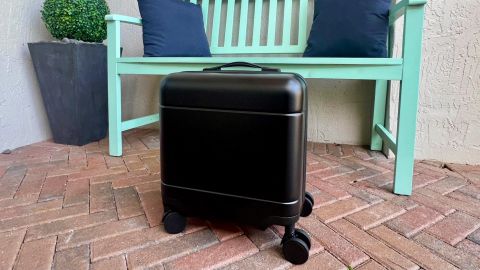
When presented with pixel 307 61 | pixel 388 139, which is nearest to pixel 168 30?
pixel 307 61

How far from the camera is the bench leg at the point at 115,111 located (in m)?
1.45

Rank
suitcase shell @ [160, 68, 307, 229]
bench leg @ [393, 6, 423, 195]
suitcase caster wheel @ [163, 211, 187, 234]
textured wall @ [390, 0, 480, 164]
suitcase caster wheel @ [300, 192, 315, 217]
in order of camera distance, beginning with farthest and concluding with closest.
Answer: textured wall @ [390, 0, 480, 164] → bench leg @ [393, 6, 423, 195] → suitcase caster wheel @ [300, 192, 315, 217] → suitcase caster wheel @ [163, 211, 187, 234] → suitcase shell @ [160, 68, 307, 229]

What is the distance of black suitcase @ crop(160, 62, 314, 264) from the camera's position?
676 millimetres

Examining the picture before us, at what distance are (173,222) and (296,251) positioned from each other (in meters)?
0.32

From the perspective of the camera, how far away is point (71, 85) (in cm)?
164

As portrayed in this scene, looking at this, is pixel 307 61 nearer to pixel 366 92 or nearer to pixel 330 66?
pixel 330 66

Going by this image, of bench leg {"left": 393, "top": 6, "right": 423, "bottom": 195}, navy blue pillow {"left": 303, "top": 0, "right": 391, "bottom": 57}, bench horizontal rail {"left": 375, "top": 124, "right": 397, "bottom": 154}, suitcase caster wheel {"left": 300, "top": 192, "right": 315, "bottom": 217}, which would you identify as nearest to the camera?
suitcase caster wheel {"left": 300, "top": 192, "right": 315, "bottom": 217}

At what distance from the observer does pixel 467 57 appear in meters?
1.41

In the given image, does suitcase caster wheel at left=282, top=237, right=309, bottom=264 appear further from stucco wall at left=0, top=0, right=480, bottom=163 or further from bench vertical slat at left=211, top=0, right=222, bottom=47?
bench vertical slat at left=211, top=0, right=222, bottom=47

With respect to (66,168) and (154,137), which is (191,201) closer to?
(66,168)

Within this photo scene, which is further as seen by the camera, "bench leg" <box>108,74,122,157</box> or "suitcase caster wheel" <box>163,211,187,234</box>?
"bench leg" <box>108,74,122,157</box>

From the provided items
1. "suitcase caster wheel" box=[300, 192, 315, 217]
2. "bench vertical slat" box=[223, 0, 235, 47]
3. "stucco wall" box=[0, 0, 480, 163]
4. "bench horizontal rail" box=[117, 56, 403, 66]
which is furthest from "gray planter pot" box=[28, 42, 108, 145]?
"suitcase caster wheel" box=[300, 192, 315, 217]

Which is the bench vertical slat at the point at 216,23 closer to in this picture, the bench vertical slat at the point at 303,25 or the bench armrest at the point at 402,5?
the bench vertical slat at the point at 303,25

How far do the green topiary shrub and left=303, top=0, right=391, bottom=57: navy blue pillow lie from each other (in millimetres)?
1170
